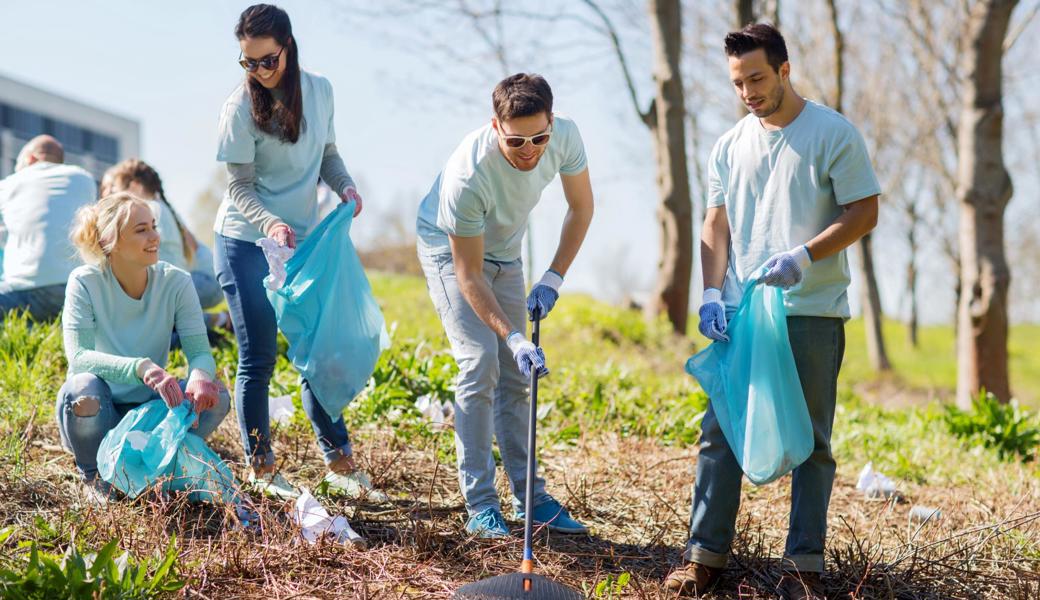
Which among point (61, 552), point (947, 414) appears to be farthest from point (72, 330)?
point (947, 414)

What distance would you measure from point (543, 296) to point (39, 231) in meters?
3.36

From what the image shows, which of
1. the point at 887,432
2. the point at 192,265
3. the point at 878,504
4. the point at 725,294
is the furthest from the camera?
the point at 887,432

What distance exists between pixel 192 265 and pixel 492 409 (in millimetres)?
3392

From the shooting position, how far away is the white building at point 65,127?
41625 mm

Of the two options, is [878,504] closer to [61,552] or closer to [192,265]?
[61,552]

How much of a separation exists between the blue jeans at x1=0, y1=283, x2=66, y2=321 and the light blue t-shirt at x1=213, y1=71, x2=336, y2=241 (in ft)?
7.60

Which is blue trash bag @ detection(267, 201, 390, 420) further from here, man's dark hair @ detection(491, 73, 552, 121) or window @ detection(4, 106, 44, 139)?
window @ detection(4, 106, 44, 139)

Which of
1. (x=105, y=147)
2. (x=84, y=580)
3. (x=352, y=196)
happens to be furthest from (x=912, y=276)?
(x=105, y=147)

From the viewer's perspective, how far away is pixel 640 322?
34.7 feet

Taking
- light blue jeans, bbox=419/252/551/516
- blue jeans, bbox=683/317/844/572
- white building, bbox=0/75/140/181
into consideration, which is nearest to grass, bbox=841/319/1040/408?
blue jeans, bbox=683/317/844/572

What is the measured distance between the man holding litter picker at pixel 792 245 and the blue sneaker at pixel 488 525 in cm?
61

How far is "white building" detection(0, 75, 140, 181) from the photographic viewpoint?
41.6 m

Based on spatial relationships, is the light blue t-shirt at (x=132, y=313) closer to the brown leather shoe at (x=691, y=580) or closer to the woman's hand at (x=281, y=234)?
the woman's hand at (x=281, y=234)

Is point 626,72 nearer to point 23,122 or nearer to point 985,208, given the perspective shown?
point 985,208
